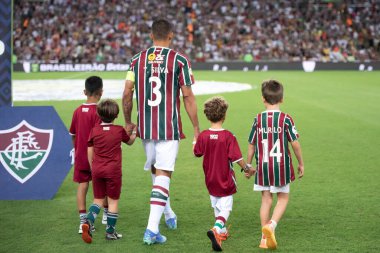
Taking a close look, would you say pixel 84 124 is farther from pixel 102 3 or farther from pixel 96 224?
pixel 102 3

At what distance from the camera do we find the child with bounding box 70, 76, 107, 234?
725 centimetres

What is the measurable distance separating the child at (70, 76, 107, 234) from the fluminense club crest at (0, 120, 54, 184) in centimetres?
154

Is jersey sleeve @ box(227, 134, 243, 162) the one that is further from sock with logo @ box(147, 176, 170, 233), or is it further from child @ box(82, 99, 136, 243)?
child @ box(82, 99, 136, 243)

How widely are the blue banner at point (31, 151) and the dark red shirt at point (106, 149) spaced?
1974 millimetres

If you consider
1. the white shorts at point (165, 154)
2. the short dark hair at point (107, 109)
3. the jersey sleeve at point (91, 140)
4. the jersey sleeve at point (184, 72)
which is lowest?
the white shorts at point (165, 154)

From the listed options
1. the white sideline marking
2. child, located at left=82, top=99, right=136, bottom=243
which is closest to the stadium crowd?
the white sideline marking

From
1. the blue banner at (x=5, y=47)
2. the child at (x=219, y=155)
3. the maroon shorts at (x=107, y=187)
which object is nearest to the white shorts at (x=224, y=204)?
the child at (x=219, y=155)

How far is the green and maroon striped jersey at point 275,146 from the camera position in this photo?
672 centimetres

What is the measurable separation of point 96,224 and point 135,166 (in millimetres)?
3745

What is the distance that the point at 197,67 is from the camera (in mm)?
39906

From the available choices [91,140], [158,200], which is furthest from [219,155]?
[91,140]

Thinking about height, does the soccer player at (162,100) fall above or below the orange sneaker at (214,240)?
above

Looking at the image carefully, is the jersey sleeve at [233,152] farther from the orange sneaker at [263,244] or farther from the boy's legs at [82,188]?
the boy's legs at [82,188]

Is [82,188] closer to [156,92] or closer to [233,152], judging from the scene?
[156,92]
